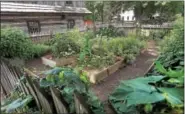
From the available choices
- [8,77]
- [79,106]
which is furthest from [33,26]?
[79,106]

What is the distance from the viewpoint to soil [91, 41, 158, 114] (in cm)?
385

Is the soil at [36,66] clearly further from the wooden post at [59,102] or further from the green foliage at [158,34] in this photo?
the green foliage at [158,34]

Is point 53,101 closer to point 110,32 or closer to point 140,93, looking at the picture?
point 140,93

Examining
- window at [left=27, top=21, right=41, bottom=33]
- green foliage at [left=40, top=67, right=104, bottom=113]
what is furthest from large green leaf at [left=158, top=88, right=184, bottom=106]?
window at [left=27, top=21, right=41, bottom=33]

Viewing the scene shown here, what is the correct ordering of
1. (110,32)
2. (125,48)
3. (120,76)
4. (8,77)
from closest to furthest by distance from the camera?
(8,77), (120,76), (125,48), (110,32)

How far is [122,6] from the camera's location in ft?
59.5

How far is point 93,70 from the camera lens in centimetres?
482

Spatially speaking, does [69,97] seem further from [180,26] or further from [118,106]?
[180,26]

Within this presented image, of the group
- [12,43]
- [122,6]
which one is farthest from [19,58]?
[122,6]

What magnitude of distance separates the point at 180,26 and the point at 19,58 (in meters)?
4.91

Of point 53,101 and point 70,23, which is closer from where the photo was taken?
point 53,101

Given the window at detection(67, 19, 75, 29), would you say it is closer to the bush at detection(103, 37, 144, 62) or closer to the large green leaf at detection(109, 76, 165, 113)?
the bush at detection(103, 37, 144, 62)

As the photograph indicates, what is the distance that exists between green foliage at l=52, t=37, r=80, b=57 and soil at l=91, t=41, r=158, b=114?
175 centimetres

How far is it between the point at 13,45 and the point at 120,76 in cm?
354
